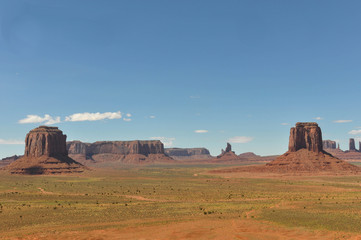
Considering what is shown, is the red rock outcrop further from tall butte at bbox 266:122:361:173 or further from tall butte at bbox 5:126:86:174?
tall butte at bbox 5:126:86:174

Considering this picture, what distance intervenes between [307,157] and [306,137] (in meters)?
10.8

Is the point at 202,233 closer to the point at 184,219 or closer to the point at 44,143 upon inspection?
the point at 184,219

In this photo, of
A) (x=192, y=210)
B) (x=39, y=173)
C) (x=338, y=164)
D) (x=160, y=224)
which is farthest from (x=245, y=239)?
(x=39, y=173)

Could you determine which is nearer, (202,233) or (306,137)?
(202,233)

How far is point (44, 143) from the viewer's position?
501 ft

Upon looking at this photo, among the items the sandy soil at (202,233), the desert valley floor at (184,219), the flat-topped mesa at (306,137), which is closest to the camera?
the sandy soil at (202,233)

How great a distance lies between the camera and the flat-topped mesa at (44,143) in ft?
497

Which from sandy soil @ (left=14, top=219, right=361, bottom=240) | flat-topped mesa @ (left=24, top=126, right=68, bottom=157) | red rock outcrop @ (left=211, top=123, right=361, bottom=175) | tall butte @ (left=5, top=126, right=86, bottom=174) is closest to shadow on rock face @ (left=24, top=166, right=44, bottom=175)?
tall butte @ (left=5, top=126, right=86, bottom=174)

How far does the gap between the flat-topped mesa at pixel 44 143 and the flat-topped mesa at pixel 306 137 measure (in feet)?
383

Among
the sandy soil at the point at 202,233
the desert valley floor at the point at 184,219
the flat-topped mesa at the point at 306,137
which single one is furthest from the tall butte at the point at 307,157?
the sandy soil at the point at 202,233

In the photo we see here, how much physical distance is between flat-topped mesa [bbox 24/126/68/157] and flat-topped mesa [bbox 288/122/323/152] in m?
117

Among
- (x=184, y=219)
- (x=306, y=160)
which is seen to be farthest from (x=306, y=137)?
(x=184, y=219)

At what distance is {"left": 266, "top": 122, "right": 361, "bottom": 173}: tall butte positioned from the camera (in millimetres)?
128500

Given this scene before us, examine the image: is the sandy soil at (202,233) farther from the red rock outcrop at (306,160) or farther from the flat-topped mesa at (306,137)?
the flat-topped mesa at (306,137)
